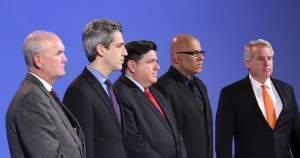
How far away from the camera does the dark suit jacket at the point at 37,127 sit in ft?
9.57

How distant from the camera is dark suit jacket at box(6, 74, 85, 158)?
292 centimetres

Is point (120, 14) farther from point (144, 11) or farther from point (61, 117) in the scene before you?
point (61, 117)

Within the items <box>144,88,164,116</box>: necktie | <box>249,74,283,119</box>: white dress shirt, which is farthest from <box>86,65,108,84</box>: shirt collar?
<box>249,74,283,119</box>: white dress shirt

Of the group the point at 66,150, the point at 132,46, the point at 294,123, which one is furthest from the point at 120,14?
the point at 66,150

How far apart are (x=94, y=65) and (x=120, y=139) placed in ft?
1.32

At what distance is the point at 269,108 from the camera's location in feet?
14.9

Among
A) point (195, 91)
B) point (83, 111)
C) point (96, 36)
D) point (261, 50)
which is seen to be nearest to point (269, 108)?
point (261, 50)

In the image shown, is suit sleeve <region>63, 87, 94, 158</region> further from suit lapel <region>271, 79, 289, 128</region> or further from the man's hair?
suit lapel <region>271, 79, 289, 128</region>

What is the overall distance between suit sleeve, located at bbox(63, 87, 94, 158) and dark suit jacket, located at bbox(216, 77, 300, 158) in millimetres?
1379

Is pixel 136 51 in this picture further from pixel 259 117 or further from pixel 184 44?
pixel 259 117

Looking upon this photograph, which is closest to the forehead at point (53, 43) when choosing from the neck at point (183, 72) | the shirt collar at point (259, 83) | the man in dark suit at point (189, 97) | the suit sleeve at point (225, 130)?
the man in dark suit at point (189, 97)

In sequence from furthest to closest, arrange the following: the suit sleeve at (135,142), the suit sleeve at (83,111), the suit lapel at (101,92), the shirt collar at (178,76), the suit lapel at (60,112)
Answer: the shirt collar at (178,76)
the suit sleeve at (135,142)
the suit lapel at (101,92)
the suit sleeve at (83,111)
the suit lapel at (60,112)

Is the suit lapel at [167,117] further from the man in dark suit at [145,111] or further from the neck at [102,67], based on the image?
the neck at [102,67]

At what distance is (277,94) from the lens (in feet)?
15.0
